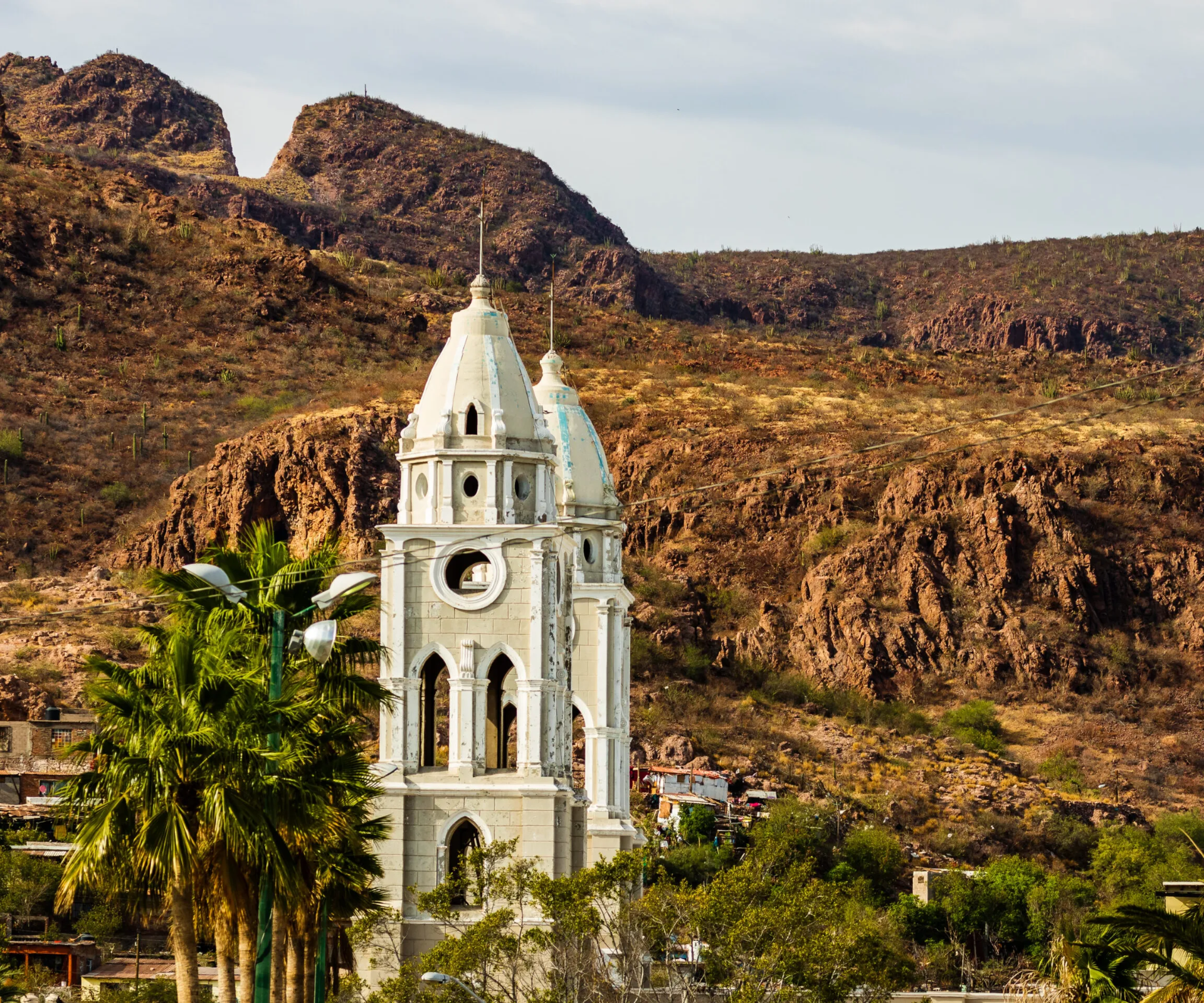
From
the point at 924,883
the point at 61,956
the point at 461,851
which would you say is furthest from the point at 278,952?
the point at 924,883

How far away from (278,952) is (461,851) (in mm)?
8671

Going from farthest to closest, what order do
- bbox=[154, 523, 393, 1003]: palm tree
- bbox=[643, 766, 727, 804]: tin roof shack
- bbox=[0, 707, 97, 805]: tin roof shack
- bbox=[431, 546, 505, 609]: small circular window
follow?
bbox=[643, 766, 727, 804]: tin roof shack, bbox=[0, 707, 97, 805]: tin roof shack, bbox=[431, 546, 505, 609]: small circular window, bbox=[154, 523, 393, 1003]: palm tree

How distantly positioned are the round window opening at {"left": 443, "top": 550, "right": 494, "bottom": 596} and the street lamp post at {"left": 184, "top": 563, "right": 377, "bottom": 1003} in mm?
11187

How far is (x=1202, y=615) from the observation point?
99.2m

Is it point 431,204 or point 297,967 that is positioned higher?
point 431,204

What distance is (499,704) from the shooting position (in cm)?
3847

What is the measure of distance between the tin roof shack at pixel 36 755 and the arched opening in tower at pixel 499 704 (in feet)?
96.7

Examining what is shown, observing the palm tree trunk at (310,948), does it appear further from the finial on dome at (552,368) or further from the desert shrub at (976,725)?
the desert shrub at (976,725)

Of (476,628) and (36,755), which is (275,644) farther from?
(36,755)

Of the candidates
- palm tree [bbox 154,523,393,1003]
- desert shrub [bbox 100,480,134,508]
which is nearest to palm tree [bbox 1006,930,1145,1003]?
palm tree [bbox 154,523,393,1003]

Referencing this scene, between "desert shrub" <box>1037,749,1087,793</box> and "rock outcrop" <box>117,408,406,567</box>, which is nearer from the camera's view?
"desert shrub" <box>1037,749,1087,793</box>

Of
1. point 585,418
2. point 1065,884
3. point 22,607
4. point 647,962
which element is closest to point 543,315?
point 22,607

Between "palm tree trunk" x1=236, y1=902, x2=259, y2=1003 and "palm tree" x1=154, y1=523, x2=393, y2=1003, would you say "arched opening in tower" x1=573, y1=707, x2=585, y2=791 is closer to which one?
"palm tree" x1=154, y1=523, x2=393, y2=1003

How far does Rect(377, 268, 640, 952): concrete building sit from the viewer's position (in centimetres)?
3509
